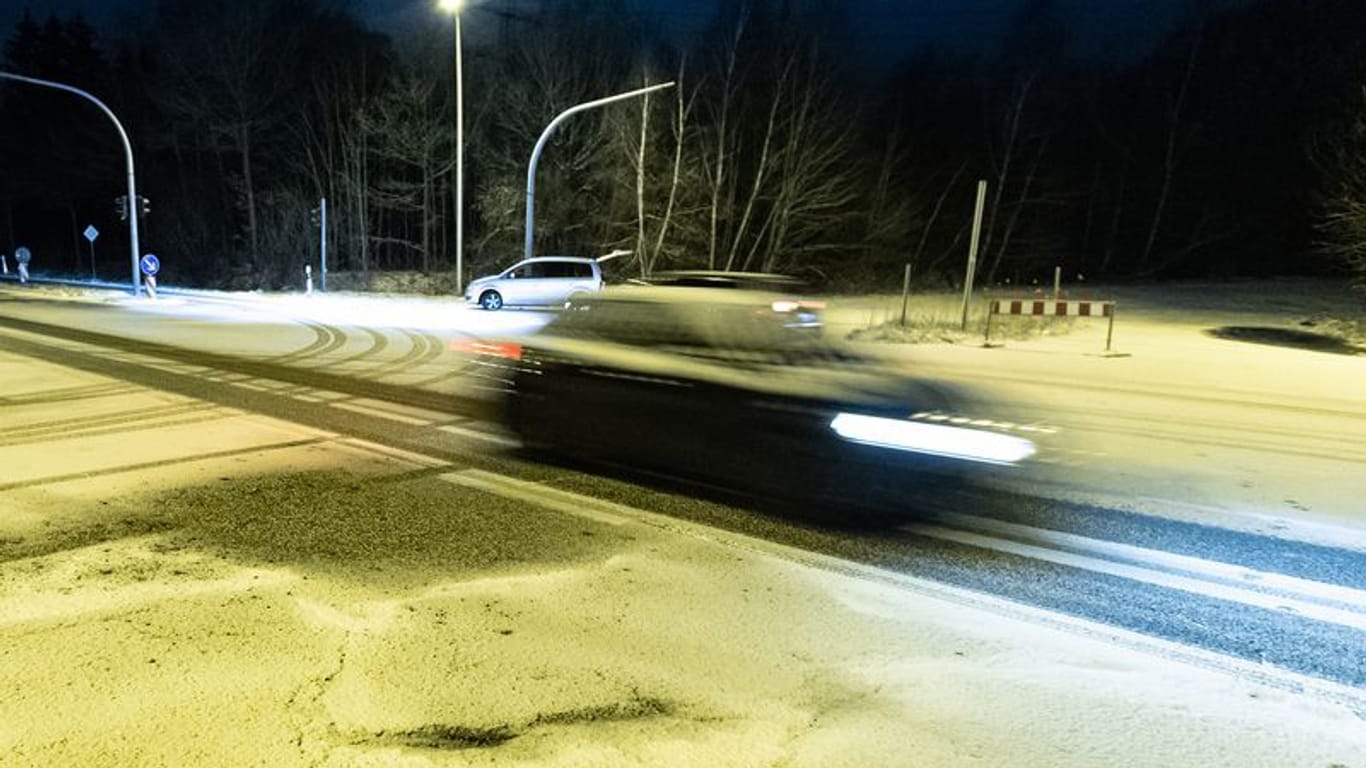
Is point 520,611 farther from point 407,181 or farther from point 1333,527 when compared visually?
point 407,181

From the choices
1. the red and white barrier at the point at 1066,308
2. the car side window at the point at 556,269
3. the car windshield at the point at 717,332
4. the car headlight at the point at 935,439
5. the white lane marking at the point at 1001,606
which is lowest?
the white lane marking at the point at 1001,606

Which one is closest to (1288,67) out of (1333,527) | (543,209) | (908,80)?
(908,80)

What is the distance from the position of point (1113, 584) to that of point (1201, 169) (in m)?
49.7

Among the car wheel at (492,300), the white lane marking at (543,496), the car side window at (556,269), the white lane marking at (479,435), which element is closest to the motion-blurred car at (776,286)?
the white lane marking at (479,435)

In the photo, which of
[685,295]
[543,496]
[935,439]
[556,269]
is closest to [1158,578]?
[935,439]

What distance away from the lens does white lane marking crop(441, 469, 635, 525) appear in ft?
20.7

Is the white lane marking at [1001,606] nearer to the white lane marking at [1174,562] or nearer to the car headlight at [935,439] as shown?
the white lane marking at [1174,562]

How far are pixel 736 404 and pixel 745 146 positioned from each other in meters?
33.5

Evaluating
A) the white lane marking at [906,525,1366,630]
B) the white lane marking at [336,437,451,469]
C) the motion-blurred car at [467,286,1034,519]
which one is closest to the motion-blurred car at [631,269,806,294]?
the motion-blurred car at [467,286,1034,519]

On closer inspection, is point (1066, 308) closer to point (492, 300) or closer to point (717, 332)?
point (717, 332)

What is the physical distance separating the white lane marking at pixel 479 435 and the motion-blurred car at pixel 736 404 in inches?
9.0

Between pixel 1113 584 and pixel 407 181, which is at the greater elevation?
pixel 407 181

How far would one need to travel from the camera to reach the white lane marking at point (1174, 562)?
5113 mm

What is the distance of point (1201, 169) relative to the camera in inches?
1845
